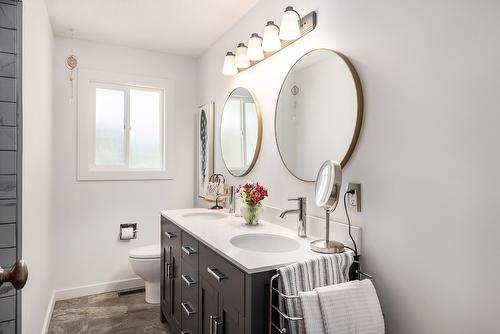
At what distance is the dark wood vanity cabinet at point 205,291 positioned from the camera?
48.7 inches

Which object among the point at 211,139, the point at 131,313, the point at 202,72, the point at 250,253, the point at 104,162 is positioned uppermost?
the point at 202,72

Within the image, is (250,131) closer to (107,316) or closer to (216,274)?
(216,274)

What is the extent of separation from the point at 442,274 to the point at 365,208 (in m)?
0.39

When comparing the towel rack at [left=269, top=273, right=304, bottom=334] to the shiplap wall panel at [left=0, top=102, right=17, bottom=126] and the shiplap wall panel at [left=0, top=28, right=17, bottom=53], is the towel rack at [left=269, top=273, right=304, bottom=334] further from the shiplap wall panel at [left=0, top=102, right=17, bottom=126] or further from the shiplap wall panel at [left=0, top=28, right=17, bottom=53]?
the shiplap wall panel at [left=0, top=28, right=17, bottom=53]

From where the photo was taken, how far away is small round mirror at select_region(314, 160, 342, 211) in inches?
54.7

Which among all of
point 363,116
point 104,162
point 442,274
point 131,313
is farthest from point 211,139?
point 442,274

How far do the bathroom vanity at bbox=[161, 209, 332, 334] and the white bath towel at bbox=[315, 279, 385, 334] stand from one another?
0.68 feet

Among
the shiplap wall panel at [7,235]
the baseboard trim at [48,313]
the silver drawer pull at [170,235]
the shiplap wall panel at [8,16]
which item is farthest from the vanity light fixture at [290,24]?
the baseboard trim at [48,313]

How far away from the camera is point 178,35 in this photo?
9.55 ft

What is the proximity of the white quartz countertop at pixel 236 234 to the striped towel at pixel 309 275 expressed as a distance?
7 centimetres

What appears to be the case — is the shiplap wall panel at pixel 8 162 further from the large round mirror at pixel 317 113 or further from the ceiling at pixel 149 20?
the ceiling at pixel 149 20

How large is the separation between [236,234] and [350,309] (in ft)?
2.48

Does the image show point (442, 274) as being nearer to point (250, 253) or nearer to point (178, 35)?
point (250, 253)

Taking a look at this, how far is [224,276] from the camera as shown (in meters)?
1.43
